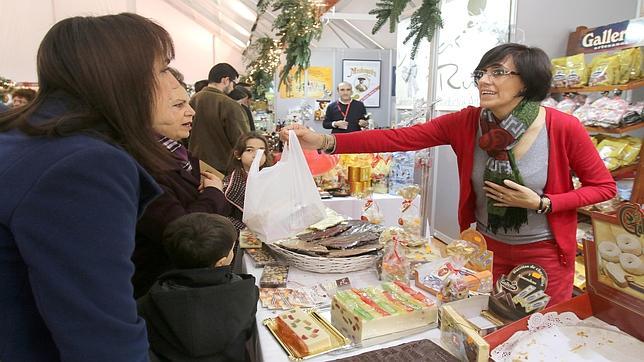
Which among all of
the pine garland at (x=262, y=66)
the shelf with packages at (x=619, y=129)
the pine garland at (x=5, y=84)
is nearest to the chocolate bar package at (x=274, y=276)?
the shelf with packages at (x=619, y=129)

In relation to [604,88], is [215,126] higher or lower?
lower

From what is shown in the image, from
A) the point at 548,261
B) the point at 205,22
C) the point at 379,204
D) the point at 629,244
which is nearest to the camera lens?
the point at 629,244

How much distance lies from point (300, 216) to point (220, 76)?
286 centimetres

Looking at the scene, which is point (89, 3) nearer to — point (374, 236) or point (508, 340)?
point (374, 236)

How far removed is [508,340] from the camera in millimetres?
995

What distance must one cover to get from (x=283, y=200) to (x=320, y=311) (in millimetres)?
449

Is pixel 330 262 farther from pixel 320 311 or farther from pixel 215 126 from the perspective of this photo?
pixel 215 126

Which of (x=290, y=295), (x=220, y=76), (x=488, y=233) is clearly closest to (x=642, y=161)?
(x=488, y=233)

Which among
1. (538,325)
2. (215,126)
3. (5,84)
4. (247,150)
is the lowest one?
(538,325)

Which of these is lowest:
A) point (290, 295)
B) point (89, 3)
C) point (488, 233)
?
point (290, 295)

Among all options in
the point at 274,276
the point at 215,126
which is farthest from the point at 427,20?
the point at 215,126

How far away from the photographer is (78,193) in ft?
2.15

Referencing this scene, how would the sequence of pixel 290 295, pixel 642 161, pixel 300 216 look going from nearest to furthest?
pixel 290 295 → pixel 300 216 → pixel 642 161

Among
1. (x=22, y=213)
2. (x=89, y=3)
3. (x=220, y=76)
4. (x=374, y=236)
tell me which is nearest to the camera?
(x=22, y=213)
